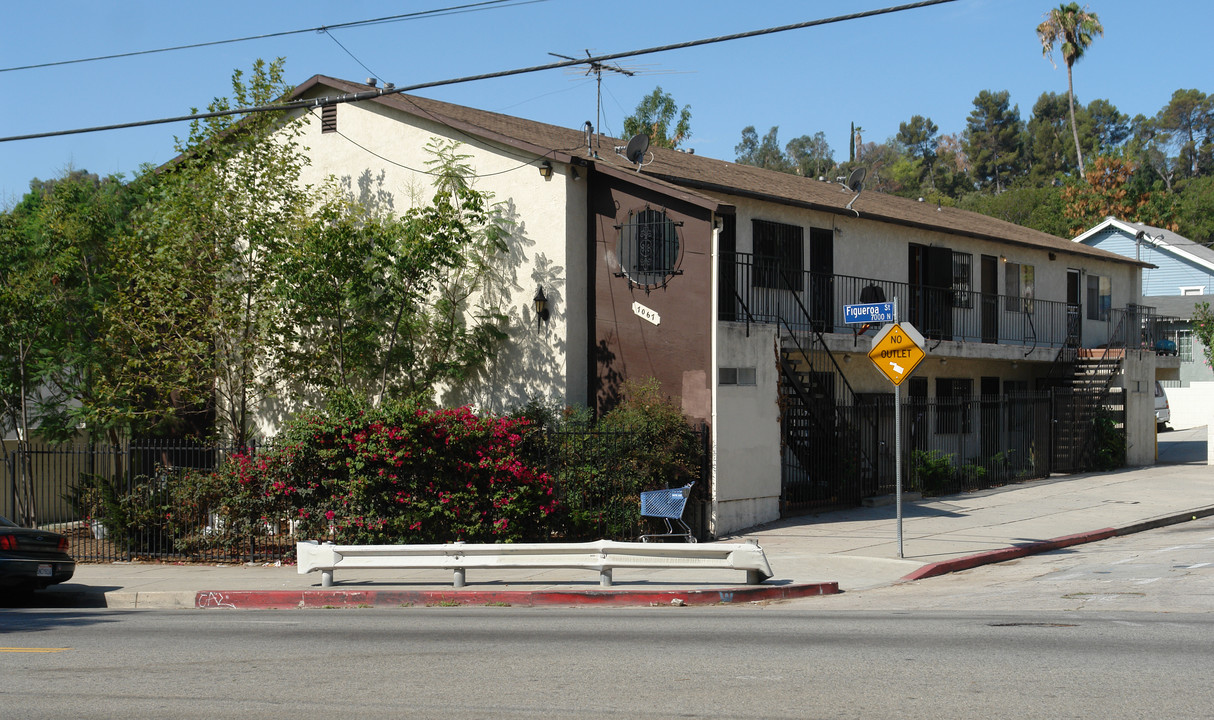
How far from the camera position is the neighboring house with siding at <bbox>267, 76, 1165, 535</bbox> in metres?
17.6

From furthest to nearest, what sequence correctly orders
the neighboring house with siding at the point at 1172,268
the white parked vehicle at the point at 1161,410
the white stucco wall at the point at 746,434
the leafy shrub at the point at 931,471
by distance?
the neighboring house with siding at the point at 1172,268, the white parked vehicle at the point at 1161,410, the leafy shrub at the point at 931,471, the white stucco wall at the point at 746,434

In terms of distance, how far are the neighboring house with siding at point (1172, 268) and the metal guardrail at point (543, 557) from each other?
133ft

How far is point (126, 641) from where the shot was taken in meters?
9.68

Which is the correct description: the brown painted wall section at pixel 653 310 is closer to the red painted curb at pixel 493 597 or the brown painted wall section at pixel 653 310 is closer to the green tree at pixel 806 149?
the red painted curb at pixel 493 597

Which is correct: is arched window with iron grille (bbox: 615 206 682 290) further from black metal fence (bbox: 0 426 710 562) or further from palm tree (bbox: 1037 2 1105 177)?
palm tree (bbox: 1037 2 1105 177)

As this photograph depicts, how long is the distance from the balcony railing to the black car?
10.9 metres

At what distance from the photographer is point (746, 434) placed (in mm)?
17547

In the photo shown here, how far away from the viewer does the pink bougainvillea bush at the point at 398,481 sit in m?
15.5

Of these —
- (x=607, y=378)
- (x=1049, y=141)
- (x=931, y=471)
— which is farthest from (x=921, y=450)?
(x=1049, y=141)

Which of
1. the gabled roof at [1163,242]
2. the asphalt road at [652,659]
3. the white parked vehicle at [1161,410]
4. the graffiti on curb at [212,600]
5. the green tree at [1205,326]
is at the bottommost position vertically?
the graffiti on curb at [212,600]

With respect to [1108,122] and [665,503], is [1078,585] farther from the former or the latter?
[1108,122]

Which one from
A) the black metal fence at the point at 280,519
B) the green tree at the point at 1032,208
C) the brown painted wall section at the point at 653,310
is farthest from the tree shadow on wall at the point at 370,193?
the green tree at the point at 1032,208

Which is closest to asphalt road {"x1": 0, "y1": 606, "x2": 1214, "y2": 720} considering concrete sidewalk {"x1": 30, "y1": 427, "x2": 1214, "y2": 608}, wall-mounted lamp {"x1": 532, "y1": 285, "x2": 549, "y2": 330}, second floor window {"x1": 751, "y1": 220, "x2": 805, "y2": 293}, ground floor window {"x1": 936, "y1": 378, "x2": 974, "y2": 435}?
concrete sidewalk {"x1": 30, "y1": 427, "x2": 1214, "y2": 608}

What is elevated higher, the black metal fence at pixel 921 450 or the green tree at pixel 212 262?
the green tree at pixel 212 262
